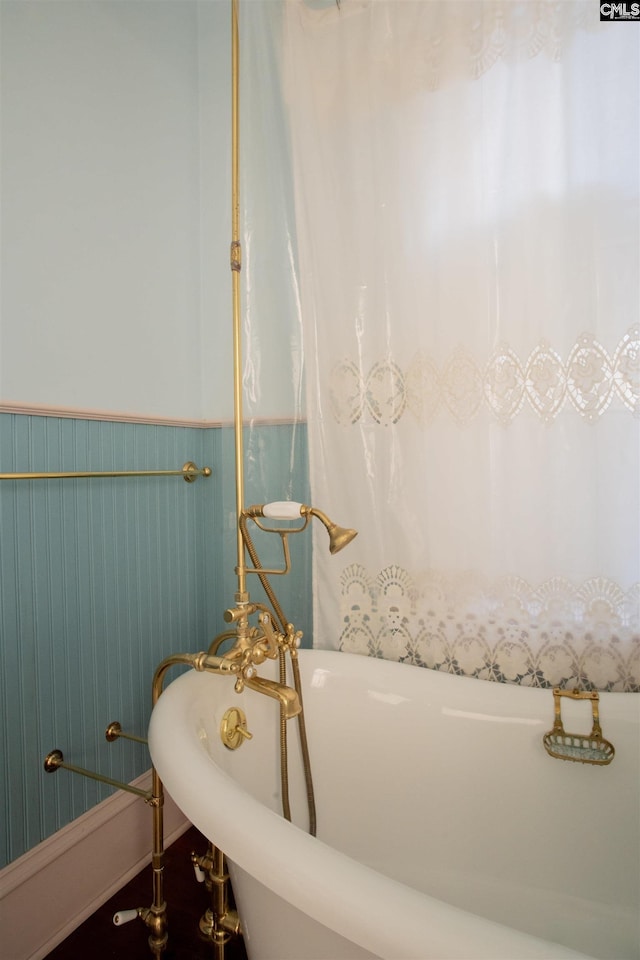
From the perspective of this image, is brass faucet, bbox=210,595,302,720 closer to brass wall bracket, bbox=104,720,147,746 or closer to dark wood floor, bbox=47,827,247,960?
brass wall bracket, bbox=104,720,147,746

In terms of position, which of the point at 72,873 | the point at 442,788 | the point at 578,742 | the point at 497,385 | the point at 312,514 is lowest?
the point at 72,873

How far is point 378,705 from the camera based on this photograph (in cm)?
116

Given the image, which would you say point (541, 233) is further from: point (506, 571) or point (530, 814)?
point (530, 814)

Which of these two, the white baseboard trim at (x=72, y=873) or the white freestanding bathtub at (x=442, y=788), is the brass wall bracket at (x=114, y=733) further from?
the white freestanding bathtub at (x=442, y=788)

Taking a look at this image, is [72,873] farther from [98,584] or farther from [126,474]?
[126,474]

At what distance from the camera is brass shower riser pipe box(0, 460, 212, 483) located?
3.49ft

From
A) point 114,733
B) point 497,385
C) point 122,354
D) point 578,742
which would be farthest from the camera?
point 122,354

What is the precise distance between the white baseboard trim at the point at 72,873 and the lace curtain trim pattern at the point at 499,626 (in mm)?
712

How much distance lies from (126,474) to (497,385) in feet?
3.00

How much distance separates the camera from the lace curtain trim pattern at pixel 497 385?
41.7 inches

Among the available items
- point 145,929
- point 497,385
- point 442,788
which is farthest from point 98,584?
point 497,385

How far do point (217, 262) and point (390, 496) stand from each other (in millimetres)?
923

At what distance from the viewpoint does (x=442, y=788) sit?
3.61ft

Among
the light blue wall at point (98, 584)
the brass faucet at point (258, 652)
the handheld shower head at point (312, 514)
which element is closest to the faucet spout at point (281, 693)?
the brass faucet at point (258, 652)
